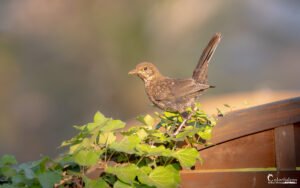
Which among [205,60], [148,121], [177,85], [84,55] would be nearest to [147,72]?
[177,85]

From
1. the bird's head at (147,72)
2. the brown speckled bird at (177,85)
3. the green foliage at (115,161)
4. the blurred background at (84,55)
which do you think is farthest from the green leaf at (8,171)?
the blurred background at (84,55)

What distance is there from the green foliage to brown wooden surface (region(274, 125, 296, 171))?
17 cm

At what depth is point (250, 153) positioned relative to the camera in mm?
1252

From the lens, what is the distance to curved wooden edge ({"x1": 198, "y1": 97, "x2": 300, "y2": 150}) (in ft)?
4.07

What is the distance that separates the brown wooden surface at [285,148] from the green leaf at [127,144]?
338 millimetres

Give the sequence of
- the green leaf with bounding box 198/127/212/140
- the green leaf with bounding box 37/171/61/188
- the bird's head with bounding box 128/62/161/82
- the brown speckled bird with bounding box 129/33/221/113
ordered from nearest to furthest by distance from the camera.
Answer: the green leaf with bounding box 37/171/61/188 → the green leaf with bounding box 198/127/212/140 → the brown speckled bird with bounding box 129/33/221/113 → the bird's head with bounding box 128/62/161/82

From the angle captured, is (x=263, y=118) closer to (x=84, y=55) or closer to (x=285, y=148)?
(x=285, y=148)

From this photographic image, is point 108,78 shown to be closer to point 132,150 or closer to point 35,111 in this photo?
point 35,111

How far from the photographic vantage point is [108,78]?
4.70m

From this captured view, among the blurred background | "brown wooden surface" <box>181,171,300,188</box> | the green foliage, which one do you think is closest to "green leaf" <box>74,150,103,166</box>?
the green foliage

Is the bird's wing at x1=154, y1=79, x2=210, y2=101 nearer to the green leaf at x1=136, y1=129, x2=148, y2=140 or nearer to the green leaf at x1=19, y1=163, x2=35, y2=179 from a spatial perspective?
the green leaf at x1=136, y1=129, x2=148, y2=140

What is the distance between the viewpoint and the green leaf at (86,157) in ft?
3.99

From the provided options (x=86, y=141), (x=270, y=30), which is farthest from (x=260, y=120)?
(x=270, y=30)

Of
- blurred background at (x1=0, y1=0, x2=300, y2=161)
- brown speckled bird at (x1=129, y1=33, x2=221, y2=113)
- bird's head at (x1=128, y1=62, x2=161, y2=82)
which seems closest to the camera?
brown speckled bird at (x1=129, y1=33, x2=221, y2=113)
